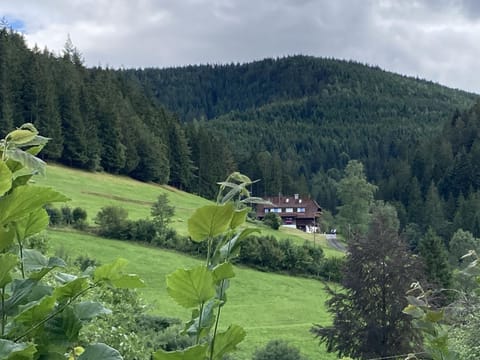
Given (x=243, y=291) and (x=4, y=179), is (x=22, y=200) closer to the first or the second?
(x=4, y=179)

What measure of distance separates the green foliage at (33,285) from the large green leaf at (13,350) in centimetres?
1

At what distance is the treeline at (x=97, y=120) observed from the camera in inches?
1880

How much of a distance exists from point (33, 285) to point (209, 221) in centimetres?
24

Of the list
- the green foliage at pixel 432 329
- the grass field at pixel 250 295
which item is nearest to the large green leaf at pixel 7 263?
the green foliage at pixel 432 329

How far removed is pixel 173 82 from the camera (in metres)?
169

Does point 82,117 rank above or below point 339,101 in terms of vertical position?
below

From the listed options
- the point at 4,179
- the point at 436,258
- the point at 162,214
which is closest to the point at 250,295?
the point at 162,214

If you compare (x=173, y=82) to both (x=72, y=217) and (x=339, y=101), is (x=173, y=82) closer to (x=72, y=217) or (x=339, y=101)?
(x=339, y=101)

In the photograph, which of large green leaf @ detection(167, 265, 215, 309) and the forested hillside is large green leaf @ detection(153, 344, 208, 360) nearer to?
large green leaf @ detection(167, 265, 215, 309)

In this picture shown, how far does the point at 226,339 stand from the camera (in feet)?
2.67

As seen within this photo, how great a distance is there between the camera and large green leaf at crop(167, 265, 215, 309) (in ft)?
2.39

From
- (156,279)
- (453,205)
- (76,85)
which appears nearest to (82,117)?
(76,85)

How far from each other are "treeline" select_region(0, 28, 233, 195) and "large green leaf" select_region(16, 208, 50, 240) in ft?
141

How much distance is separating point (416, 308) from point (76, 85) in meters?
56.1
